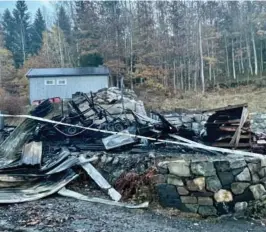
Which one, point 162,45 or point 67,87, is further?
point 162,45

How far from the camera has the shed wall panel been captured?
85.3ft

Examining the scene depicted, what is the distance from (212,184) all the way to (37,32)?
46.0 metres

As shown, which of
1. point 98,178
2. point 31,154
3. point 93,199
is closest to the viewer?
point 93,199

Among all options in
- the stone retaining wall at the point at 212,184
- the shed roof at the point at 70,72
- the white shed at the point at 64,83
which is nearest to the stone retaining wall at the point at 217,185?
the stone retaining wall at the point at 212,184

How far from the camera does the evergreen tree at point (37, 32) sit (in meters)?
45.3

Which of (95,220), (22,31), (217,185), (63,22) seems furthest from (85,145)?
(22,31)

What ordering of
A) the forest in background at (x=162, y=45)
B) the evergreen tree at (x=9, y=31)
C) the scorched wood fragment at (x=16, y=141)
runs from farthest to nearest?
1. the evergreen tree at (x=9, y=31)
2. the forest in background at (x=162, y=45)
3. the scorched wood fragment at (x=16, y=141)

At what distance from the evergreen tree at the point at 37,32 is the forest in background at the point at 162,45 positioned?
14.7 feet

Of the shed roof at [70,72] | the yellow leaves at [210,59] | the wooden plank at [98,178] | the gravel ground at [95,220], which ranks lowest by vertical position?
the gravel ground at [95,220]

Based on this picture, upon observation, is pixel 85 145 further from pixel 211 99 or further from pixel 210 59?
pixel 210 59

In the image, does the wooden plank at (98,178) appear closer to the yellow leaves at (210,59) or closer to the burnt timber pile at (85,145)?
the burnt timber pile at (85,145)

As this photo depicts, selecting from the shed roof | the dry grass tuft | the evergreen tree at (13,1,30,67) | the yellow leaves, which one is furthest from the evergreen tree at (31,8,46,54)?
Answer: the yellow leaves

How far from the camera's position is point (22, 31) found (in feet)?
156

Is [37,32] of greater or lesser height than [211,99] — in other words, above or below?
above
